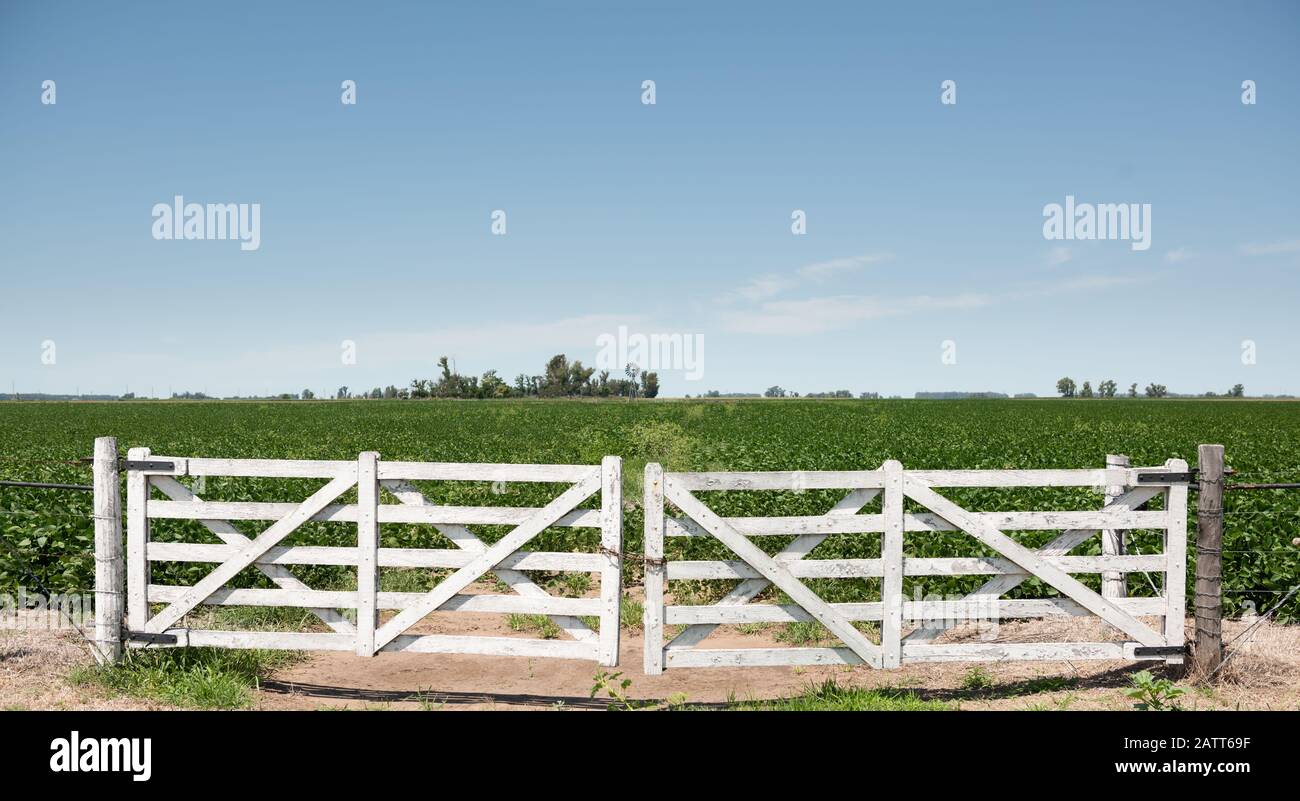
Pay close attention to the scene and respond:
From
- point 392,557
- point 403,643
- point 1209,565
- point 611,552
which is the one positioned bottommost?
point 403,643

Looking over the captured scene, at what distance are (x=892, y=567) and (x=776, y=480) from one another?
1234mm

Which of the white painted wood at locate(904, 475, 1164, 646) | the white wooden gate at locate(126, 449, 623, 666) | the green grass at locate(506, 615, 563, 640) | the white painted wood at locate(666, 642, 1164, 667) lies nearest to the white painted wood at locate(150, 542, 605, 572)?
the white wooden gate at locate(126, 449, 623, 666)

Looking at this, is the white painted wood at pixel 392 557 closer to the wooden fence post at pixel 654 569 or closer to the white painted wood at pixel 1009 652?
the wooden fence post at pixel 654 569

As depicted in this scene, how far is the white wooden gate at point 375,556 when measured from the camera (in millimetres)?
6219

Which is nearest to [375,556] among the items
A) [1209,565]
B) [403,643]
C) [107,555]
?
[403,643]

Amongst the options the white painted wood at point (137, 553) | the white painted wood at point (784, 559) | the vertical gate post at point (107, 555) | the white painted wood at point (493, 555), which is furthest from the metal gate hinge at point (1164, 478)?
the vertical gate post at point (107, 555)

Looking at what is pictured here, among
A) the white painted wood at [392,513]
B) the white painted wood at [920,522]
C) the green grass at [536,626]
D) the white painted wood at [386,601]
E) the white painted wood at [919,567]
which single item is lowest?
the green grass at [536,626]

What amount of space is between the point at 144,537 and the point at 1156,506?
50.6 feet

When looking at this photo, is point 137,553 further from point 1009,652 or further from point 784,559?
point 1009,652

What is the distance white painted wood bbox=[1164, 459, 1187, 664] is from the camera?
654 centimetres

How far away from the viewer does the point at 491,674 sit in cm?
748

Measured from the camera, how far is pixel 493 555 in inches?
248

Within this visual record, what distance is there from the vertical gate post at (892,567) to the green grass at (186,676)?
5229mm
